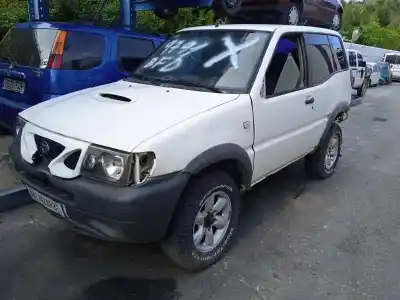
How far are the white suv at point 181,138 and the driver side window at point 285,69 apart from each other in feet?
0.04

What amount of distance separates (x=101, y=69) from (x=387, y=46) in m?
38.2

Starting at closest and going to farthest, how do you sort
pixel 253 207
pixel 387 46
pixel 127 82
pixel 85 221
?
pixel 85 221 < pixel 127 82 < pixel 253 207 < pixel 387 46

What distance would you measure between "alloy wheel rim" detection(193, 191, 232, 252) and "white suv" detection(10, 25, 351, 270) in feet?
0.03

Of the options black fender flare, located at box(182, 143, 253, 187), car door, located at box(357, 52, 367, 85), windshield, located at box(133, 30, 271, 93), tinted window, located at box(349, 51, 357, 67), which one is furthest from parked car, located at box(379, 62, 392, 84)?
black fender flare, located at box(182, 143, 253, 187)

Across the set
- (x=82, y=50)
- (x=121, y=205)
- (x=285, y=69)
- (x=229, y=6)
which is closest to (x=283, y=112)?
(x=285, y=69)

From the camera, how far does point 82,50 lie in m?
5.19

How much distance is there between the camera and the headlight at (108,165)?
2.59 meters

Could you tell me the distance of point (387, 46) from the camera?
1487 inches

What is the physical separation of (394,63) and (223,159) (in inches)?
1026

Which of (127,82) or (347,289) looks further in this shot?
(127,82)

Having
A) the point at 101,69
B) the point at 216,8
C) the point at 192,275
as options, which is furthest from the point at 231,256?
the point at 216,8

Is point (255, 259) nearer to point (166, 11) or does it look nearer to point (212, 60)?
point (212, 60)

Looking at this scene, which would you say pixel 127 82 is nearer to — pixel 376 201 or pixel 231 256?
pixel 231 256

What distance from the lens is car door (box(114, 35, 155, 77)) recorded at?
219 inches
